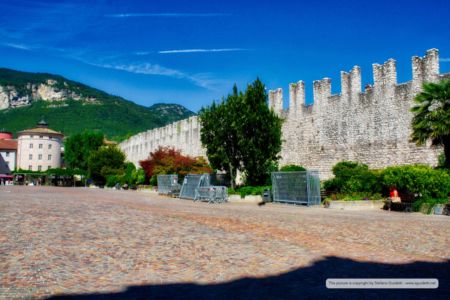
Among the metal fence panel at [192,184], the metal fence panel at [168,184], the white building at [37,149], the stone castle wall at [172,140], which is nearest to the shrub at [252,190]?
the metal fence panel at [192,184]

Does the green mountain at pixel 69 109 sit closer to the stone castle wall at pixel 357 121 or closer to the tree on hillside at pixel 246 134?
the stone castle wall at pixel 357 121

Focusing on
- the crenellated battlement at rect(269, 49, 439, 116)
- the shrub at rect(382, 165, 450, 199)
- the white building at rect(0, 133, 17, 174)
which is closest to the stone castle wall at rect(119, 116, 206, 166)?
the crenellated battlement at rect(269, 49, 439, 116)

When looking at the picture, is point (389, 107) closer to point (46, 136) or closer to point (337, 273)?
point (337, 273)

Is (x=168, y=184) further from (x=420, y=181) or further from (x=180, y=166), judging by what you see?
(x=420, y=181)

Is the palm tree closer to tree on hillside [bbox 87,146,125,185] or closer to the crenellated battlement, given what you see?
the crenellated battlement

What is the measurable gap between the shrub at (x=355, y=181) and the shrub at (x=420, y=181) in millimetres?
1406

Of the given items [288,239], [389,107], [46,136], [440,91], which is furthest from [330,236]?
[46,136]

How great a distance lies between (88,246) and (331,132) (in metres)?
21.7

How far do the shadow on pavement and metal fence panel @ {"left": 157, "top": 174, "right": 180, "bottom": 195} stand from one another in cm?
2385

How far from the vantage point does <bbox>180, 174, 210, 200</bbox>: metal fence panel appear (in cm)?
2595

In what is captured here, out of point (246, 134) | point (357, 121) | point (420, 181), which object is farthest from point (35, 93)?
point (420, 181)

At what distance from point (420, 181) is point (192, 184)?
13.7 metres

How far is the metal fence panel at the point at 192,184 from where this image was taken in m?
26.0

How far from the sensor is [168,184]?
3152 centimetres
